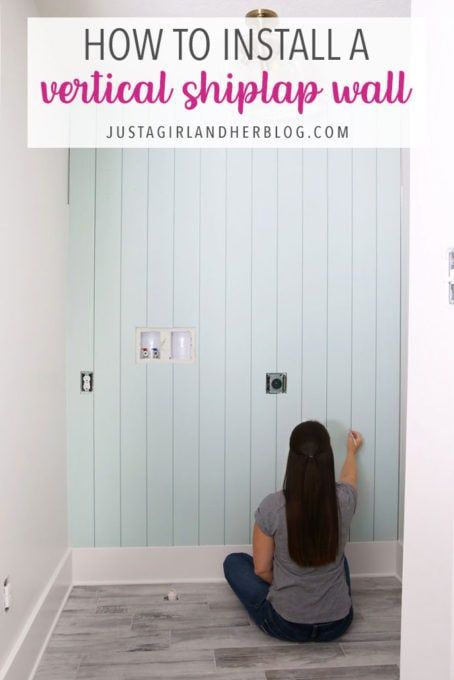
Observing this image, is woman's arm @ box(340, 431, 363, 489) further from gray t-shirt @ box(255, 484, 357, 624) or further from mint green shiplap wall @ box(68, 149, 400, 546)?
gray t-shirt @ box(255, 484, 357, 624)

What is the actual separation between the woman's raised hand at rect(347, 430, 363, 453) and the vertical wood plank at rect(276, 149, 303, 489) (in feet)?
0.89

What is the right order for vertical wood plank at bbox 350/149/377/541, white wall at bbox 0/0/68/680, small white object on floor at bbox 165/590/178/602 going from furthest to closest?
1. vertical wood plank at bbox 350/149/377/541
2. small white object on floor at bbox 165/590/178/602
3. white wall at bbox 0/0/68/680

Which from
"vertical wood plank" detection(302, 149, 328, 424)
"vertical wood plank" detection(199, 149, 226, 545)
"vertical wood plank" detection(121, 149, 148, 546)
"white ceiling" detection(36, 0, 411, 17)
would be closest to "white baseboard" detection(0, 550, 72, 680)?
"vertical wood plank" detection(121, 149, 148, 546)

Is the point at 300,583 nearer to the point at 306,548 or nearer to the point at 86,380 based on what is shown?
the point at 306,548

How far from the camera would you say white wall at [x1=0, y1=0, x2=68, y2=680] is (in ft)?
6.15

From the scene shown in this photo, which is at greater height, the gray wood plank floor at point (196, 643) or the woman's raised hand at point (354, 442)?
the woman's raised hand at point (354, 442)

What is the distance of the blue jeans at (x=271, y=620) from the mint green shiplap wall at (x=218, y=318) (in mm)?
440

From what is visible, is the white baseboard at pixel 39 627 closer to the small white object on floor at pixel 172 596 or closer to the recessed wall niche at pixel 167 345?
the small white object on floor at pixel 172 596

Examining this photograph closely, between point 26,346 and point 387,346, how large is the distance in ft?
5.54

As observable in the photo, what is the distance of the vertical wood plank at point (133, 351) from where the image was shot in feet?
9.45

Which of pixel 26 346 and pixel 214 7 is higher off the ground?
pixel 214 7

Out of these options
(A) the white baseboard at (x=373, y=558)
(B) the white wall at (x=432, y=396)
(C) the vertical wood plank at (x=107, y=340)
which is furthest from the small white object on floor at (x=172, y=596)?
(B) the white wall at (x=432, y=396)

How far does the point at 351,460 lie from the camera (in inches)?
112

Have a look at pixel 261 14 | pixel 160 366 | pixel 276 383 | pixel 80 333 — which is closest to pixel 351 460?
pixel 276 383
